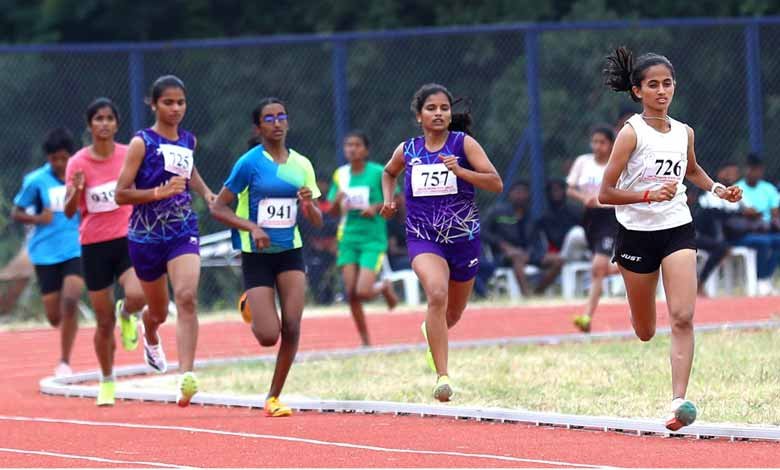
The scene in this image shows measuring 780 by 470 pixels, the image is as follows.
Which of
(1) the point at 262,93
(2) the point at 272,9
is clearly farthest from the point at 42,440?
(2) the point at 272,9

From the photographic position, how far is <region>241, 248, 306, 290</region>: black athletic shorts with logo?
11.3m

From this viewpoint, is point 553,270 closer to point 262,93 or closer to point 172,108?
point 262,93

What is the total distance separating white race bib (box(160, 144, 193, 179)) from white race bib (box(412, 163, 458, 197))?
5.82 feet

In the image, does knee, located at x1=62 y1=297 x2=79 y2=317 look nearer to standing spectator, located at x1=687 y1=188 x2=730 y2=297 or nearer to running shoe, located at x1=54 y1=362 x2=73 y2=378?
running shoe, located at x1=54 y1=362 x2=73 y2=378

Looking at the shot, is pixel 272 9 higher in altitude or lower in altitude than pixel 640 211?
higher

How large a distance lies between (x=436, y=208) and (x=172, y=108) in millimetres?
2027

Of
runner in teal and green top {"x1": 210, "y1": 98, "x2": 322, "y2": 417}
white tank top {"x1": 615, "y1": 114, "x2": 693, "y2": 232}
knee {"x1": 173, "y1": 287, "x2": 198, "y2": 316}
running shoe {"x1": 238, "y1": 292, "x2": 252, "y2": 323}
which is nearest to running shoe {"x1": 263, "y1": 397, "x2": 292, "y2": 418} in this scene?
runner in teal and green top {"x1": 210, "y1": 98, "x2": 322, "y2": 417}

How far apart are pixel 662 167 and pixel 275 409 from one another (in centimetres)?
334

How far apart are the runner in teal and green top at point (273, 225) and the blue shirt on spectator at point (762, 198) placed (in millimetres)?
10958

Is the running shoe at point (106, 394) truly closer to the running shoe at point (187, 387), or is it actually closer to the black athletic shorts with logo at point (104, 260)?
the black athletic shorts with logo at point (104, 260)

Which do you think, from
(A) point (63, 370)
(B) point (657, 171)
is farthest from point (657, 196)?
(A) point (63, 370)

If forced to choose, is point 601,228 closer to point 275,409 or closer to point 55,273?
point 55,273

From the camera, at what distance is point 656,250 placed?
9.50 meters

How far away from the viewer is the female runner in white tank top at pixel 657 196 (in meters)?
9.25
